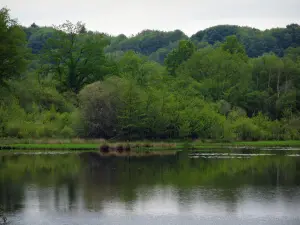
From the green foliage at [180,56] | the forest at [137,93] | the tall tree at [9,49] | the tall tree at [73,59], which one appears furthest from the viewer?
the green foliage at [180,56]

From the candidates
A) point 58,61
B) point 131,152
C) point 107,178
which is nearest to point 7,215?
point 107,178

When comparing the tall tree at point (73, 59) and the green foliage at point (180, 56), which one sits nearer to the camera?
the tall tree at point (73, 59)

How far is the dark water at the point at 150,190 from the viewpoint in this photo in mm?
28328

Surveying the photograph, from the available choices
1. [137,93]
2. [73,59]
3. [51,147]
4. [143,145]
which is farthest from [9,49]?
[73,59]

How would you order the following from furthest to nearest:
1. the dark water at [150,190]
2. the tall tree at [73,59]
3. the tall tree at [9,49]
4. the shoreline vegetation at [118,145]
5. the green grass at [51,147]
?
the tall tree at [73,59]
the shoreline vegetation at [118,145]
the green grass at [51,147]
the tall tree at [9,49]
the dark water at [150,190]

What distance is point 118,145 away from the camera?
68.9m

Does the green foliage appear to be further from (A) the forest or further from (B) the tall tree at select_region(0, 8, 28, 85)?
(B) the tall tree at select_region(0, 8, 28, 85)

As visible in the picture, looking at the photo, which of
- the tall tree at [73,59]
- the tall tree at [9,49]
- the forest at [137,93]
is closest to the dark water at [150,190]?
the tall tree at [9,49]

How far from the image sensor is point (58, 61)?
98812 mm

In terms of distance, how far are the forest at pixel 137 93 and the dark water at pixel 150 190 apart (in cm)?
1351

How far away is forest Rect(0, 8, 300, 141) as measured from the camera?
7462 cm

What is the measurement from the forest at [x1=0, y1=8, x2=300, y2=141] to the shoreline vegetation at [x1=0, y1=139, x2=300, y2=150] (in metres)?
2.64

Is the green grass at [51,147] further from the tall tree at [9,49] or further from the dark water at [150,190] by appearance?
the tall tree at [9,49]

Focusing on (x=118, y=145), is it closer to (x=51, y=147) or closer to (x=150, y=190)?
(x=51, y=147)
